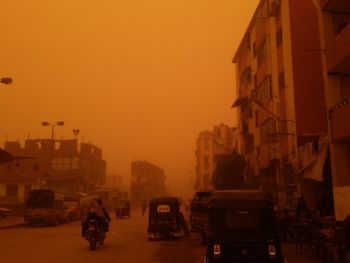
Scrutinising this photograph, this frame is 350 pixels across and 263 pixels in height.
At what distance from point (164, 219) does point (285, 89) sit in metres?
12.7

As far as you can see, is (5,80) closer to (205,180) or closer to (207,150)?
(205,180)

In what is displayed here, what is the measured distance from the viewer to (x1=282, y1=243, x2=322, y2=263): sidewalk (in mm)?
15414

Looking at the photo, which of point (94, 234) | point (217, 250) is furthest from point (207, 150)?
point (217, 250)

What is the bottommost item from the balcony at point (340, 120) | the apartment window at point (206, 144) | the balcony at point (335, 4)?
the balcony at point (340, 120)

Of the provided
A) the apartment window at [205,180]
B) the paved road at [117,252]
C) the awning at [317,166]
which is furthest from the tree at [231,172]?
the apartment window at [205,180]

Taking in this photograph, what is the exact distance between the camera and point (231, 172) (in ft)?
136

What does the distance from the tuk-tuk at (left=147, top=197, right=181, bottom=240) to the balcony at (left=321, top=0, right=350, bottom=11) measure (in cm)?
1241

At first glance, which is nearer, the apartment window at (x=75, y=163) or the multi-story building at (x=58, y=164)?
the multi-story building at (x=58, y=164)

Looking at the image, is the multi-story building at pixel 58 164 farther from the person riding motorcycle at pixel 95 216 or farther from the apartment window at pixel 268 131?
the person riding motorcycle at pixel 95 216

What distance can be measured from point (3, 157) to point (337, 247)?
98.1 feet

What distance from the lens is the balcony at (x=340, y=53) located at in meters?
18.7

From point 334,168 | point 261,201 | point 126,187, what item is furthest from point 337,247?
point 126,187

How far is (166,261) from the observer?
49.2 ft

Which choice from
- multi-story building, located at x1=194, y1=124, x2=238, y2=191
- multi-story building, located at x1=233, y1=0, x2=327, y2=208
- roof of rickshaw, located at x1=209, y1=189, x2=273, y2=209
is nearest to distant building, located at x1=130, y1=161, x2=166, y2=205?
multi-story building, located at x1=194, y1=124, x2=238, y2=191
